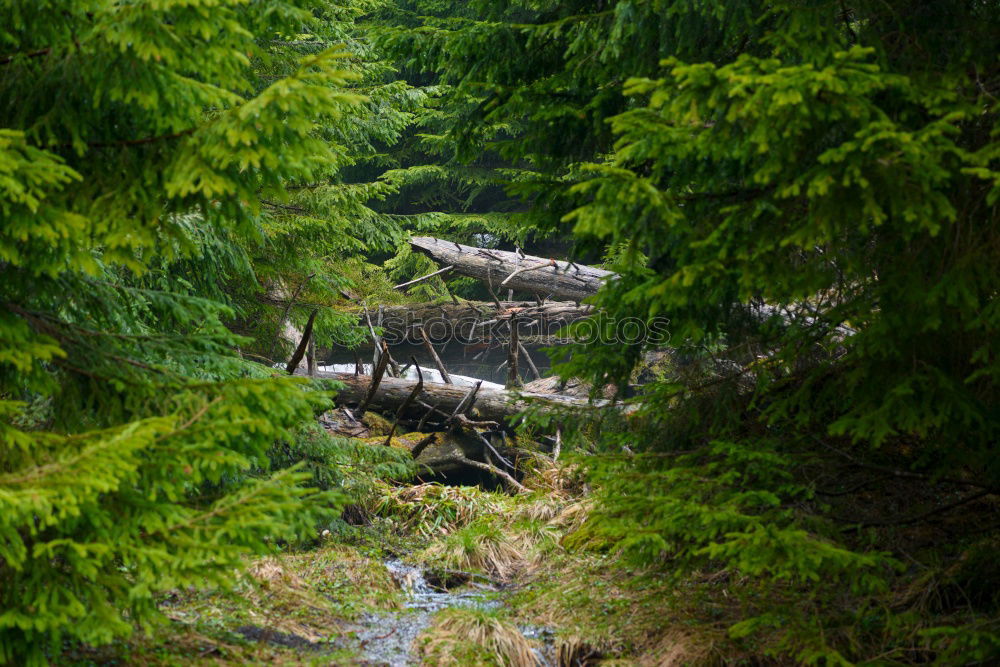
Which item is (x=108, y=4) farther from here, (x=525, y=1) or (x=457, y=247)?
(x=457, y=247)

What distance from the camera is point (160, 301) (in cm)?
399

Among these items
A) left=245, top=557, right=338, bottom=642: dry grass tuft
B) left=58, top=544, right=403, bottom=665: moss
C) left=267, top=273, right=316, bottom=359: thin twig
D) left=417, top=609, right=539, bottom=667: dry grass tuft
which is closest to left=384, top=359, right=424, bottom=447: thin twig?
left=267, top=273, right=316, bottom=359: thin twig

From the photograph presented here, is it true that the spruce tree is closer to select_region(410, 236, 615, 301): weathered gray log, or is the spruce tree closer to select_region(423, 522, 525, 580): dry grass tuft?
select_region(423, 522, 525, 580): dry grass tuft

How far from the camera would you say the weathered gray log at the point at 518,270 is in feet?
37.8

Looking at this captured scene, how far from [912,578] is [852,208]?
231 centimetres

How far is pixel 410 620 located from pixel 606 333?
2774 mm

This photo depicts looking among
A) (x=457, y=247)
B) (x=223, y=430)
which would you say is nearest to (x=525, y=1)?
(x=223, y=430)

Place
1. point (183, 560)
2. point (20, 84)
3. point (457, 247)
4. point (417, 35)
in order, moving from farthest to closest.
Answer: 1. point (457, 247)
2. point (417, 35)
3. point (20, 84)
4. point (183, 560)

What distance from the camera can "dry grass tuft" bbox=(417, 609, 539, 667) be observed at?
4.81 meters

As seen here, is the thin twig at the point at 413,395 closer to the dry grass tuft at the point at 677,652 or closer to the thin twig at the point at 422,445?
the thin twig at the point at 422,445

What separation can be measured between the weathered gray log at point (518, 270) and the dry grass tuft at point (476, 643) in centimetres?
679

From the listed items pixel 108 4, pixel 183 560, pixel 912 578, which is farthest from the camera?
pixel 912 578

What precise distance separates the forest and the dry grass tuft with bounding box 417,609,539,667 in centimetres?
2

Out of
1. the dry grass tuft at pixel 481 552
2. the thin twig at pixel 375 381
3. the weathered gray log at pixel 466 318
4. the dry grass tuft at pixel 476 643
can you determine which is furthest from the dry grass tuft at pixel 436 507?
the weathered gray log at pixel 466 318
